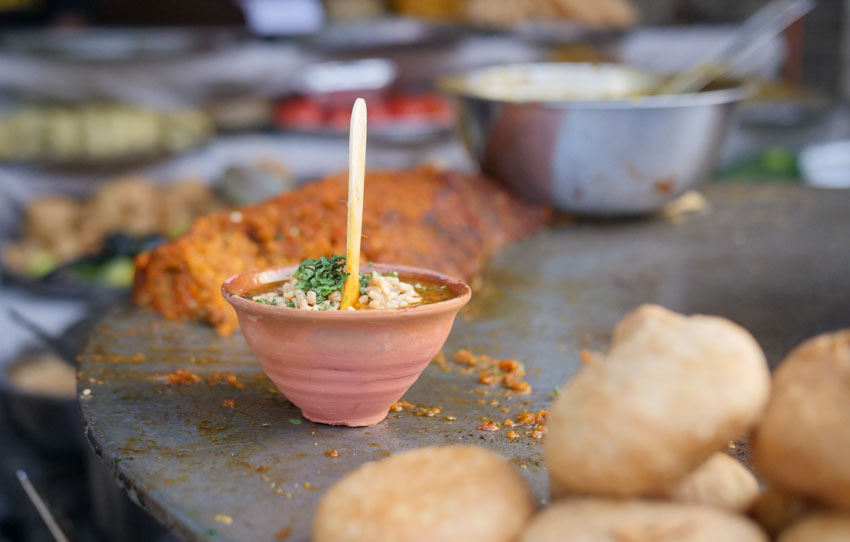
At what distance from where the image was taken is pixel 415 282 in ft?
4.68

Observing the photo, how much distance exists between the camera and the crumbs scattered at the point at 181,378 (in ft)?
4.98

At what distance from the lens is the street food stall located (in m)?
0.86

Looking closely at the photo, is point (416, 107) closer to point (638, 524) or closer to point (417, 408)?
point (417, 408)

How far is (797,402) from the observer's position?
0.82 meters

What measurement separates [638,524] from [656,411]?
117 millimetres

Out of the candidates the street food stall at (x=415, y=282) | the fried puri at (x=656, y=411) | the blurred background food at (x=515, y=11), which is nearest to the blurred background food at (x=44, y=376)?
the street food stall at (x=415, y=282)

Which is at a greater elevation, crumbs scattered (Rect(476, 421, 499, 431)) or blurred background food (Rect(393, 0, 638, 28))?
blurred background food (Rect(393, 0, 638, 28))

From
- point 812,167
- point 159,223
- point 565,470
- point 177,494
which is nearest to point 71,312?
point 159,223

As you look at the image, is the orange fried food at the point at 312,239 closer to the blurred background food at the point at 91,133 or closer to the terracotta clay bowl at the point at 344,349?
the terracotta clay bowl at the point at 344,349

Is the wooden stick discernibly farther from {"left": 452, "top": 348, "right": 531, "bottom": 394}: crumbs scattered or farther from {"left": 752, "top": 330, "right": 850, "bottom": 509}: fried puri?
{"left": 752, "top": 330, "right": 850, "bottom": 509}: fried puri

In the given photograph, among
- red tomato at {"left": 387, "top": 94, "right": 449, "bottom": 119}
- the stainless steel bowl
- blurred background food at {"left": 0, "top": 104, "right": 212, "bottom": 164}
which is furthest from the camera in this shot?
red tomato at {"left": 387, "top": 94, "right": 449, "bottom": 119}

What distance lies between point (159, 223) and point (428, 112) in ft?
6.57

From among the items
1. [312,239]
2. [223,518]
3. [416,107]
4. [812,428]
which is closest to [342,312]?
[223,518]

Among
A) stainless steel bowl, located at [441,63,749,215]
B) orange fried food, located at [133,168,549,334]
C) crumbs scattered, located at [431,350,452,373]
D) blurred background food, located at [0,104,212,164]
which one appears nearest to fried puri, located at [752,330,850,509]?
crumbs scattered, located at [431,350,452,373]
